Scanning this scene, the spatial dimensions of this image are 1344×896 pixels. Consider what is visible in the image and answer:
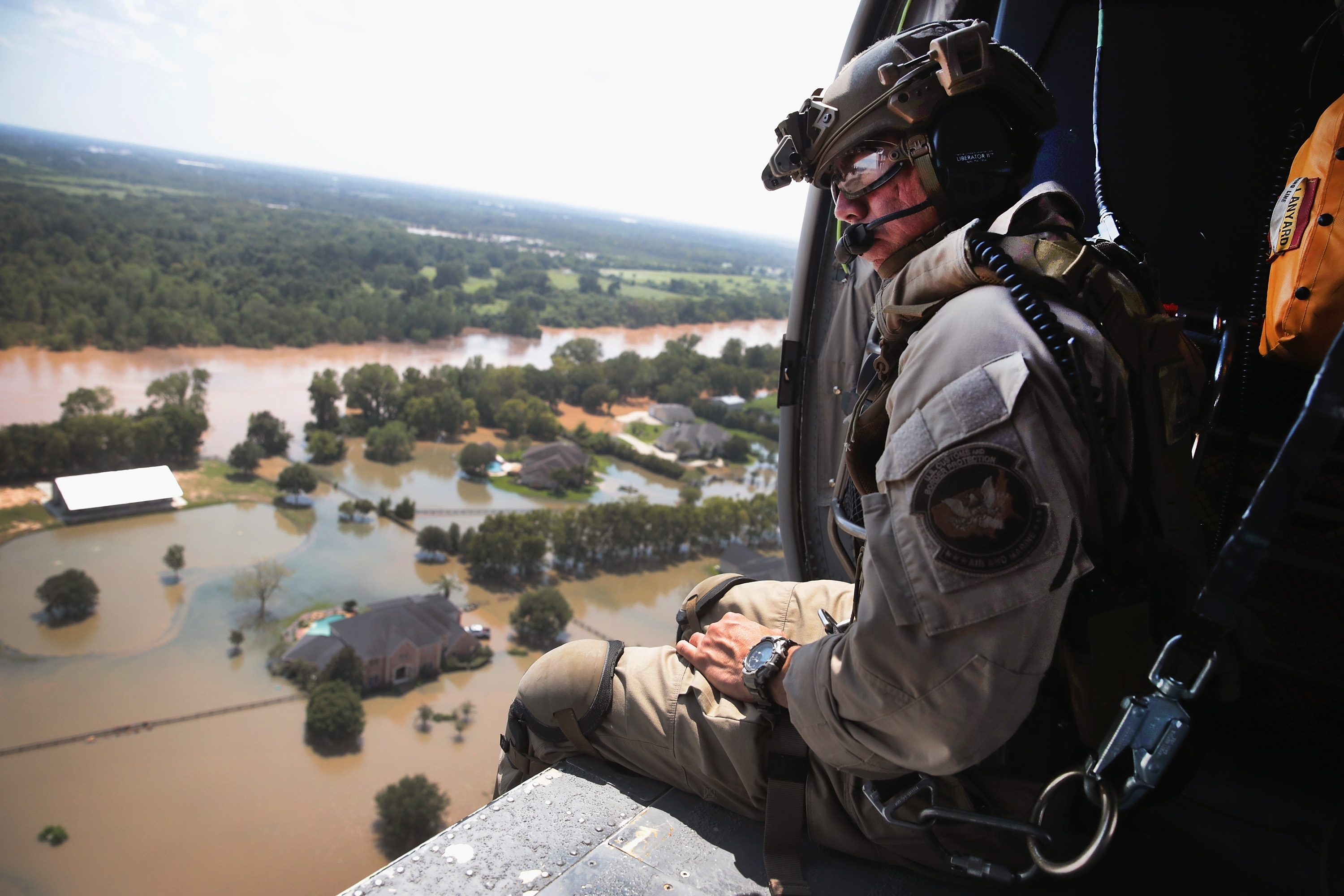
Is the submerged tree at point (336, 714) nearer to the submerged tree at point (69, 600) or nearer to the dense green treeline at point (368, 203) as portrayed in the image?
the submerged tree at point (69, 600)

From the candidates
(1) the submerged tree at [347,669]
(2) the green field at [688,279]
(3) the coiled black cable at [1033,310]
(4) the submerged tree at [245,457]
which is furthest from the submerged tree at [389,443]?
(2) the green field at [688,279]

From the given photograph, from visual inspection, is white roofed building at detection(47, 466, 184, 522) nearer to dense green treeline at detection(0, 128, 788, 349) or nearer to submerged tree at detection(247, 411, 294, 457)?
submerged tree at detection(247, 411, 294, 457)

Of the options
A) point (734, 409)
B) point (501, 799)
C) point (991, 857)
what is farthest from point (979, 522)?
point (734, 409)

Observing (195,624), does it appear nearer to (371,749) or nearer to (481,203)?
(371,749)

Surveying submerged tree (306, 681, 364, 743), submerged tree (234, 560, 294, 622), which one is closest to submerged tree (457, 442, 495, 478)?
submerged tree (234, 560, 294, 622)

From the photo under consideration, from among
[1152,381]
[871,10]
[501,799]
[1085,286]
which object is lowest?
[501,799]

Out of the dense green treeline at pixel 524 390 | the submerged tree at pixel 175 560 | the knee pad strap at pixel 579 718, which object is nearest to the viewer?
the knee pad strap at pixel 579 718
